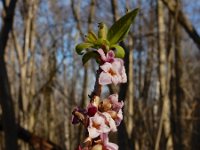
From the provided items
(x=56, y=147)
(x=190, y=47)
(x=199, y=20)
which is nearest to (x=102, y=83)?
(x=56, y=147)

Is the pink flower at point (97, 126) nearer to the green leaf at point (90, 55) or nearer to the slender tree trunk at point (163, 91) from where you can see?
the green leaf at point (90, 55)

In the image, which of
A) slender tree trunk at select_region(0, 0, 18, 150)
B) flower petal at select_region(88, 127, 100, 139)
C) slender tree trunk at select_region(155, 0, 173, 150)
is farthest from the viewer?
slender tree trunk at select_region(155, 0, 173, 150)

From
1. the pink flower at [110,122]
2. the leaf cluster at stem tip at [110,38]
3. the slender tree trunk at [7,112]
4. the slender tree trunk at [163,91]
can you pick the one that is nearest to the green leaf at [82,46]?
the leaf cluster at stem tip at [110,38]

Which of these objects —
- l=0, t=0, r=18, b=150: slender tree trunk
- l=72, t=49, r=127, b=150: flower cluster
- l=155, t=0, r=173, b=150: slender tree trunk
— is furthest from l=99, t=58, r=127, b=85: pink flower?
l=155, t=0, r=173, b=150: slender tree trunk

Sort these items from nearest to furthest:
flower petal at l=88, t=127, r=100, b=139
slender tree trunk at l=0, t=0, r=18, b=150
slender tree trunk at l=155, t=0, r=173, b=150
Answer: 1. flower petal at l=88, t=127, r=100, b=139
2. slender tree trunk at l=0, t=0, r=18, b=150
3. slender tree trunk at l=155, t=0, r=173, b=150

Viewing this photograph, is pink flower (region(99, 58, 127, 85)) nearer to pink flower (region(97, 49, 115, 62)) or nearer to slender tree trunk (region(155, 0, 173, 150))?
pink flower (region(97, 49, 115, 62))

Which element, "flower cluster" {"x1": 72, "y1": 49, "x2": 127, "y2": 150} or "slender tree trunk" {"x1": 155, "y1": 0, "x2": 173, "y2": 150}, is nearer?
"flower cluster" {"x1": 72, "y1": 49, "x2": 127, "y2": 150}

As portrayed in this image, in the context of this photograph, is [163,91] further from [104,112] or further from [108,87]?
[104,112]

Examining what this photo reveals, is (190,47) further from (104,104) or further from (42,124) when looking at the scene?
(104,104)
